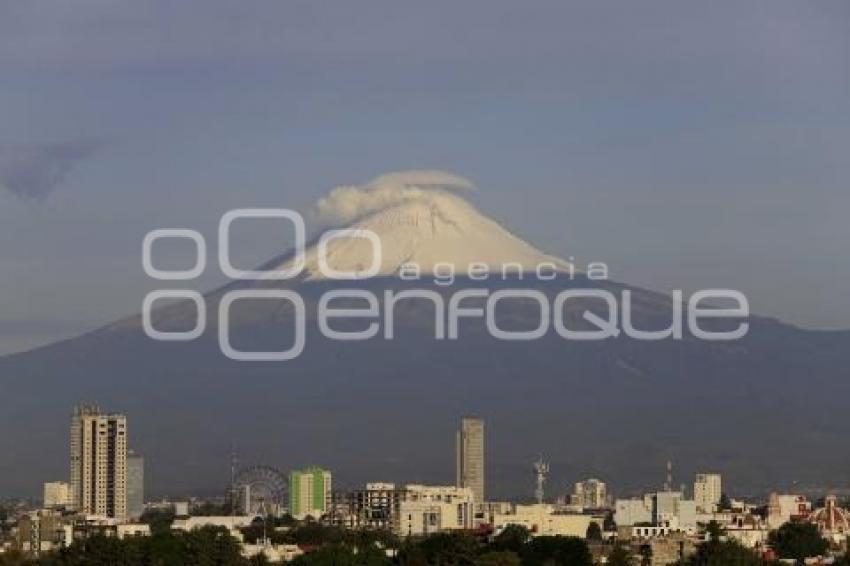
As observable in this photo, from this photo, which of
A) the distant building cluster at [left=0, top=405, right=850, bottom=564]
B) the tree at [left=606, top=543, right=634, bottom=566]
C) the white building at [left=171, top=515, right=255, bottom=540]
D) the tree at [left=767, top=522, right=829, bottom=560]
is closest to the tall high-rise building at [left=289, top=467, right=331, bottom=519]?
the distant building cluster at [left=0, top=405, right=850, bottom=564]

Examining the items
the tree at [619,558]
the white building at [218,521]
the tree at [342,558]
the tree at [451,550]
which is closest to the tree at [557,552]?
the tree at [619,558]

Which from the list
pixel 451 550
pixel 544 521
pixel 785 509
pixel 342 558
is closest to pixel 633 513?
pixel 785 509

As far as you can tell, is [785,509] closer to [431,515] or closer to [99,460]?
[431,515]

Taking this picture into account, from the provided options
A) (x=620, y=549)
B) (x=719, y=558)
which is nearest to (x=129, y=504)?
(x=620, y=549)

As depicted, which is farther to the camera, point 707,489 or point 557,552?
point 707,489

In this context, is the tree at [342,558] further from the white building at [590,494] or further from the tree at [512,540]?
the white building at [590,494]
